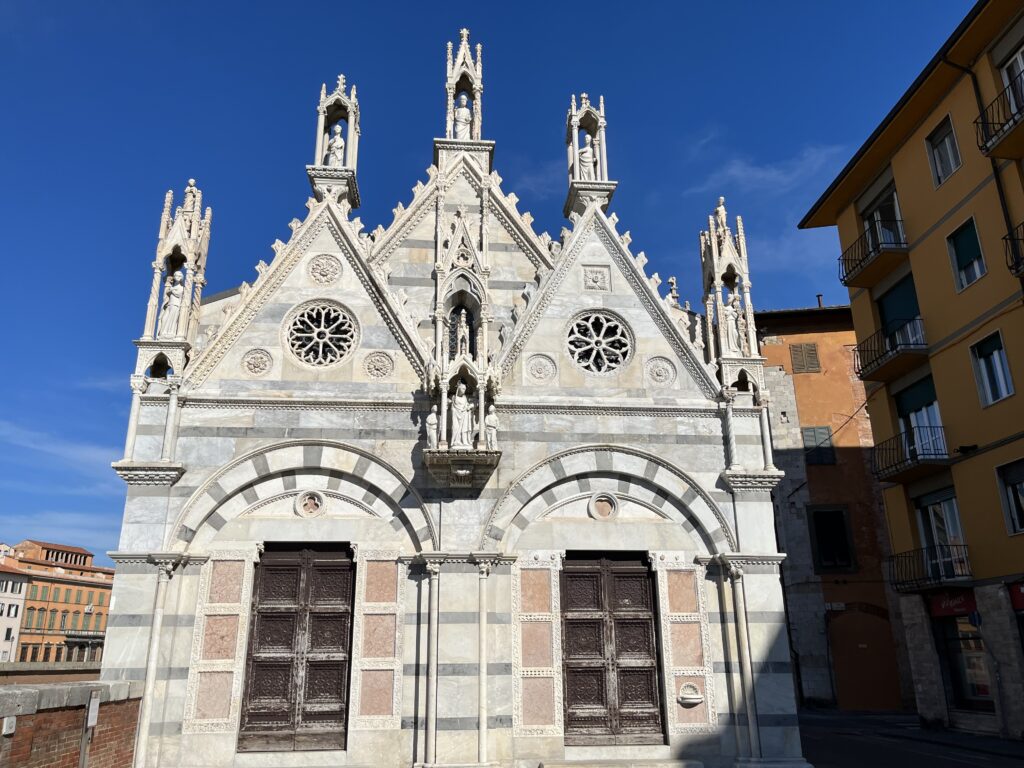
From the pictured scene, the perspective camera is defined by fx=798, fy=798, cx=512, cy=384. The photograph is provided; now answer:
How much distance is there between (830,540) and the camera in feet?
96.8

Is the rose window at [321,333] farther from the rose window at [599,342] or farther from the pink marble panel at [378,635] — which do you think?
the pink marble panel at [378,635]

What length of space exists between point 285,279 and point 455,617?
7073mm

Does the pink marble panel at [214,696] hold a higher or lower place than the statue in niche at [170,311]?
lower

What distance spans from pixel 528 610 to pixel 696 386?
17.0 ft

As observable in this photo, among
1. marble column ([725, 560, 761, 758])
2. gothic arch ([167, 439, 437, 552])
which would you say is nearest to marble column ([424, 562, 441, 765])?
gothic arch ([167, 439, 437, 552])

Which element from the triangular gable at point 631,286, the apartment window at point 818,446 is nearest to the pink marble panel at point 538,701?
the triangular gable at point 631,286

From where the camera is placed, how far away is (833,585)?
28.7 metres

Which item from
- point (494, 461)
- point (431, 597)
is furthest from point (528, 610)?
point (494, 461)

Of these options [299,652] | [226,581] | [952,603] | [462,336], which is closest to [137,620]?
[226,581]

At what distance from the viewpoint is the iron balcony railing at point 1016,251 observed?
17719 millimetres

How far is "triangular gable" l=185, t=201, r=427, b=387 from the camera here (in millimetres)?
14430

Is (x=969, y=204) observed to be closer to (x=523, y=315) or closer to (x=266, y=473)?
(x=523, y=315)

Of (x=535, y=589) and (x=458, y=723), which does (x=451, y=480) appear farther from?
(x=458, y=723)

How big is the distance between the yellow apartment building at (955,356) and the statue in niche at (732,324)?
731cm
